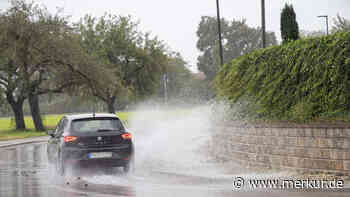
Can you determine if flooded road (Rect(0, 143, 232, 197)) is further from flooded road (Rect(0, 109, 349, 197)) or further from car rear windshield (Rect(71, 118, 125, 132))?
car rear windshield (Rect(71, 118, 125, 132))

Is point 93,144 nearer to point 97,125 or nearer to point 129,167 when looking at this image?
point 97,125

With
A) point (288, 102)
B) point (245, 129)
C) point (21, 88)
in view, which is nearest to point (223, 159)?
point (245, 129)

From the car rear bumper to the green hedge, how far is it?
13.0 ft

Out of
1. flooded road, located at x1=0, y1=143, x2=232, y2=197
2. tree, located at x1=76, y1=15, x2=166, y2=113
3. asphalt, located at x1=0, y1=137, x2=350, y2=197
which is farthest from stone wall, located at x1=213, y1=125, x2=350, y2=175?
tree, located at x1=76, y1=15, x2=166, y2=113

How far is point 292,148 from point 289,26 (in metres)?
7.17

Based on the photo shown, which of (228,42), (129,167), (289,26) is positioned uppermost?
(228,42)

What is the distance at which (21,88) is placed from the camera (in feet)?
159

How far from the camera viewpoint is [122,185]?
1233cm

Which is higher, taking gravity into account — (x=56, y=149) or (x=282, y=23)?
(x=282, y=23)

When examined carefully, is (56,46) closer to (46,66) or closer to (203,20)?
(46,66)

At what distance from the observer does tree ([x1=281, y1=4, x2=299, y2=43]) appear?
19328 millimetres

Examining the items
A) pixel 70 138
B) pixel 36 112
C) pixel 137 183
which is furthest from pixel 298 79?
pixel 36 112

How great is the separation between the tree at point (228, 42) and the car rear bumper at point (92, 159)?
3352 inches

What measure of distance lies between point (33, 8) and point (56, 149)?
3124 cm
